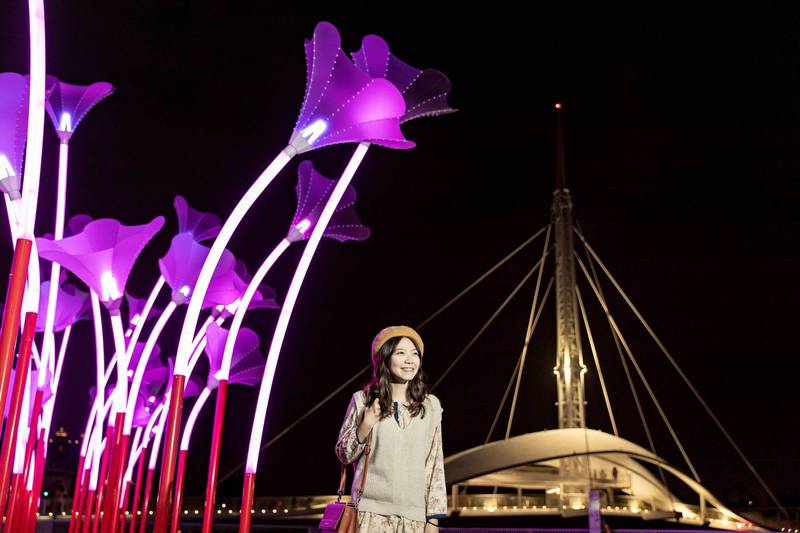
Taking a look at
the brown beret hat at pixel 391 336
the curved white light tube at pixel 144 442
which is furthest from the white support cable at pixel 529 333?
the brown beret hat at pixel 391 336

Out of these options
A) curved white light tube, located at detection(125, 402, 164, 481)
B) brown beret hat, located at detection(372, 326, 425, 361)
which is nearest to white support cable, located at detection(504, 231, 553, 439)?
curved white light tube, located at detection(125, 402, 164, 481)

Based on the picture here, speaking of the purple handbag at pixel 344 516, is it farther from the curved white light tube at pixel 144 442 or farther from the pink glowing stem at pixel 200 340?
the curved white light tube at pixel 144 442

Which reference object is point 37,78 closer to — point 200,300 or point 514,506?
point 200,300

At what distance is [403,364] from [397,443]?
401 millimetres

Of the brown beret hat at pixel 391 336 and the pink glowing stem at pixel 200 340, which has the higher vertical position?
the pink glowing stem at pixel 200 340

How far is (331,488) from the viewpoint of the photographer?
140ft

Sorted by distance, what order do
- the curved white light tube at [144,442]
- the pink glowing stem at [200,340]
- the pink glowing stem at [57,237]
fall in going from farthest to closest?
the curved white light tube at [144,442], the pink glowing stem at [200,340], the pink glowing stem at [57,237]

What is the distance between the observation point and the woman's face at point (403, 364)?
13.6ft

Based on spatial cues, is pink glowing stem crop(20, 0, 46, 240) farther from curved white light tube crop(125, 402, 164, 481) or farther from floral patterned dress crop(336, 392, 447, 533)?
curved white light tube crop(125, 402, 164, 481)

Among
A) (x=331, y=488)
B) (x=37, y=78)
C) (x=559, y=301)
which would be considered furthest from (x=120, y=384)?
(x=331, y=488)

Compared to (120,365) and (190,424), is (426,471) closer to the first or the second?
(120,365)

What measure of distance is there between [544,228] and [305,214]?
22516mm

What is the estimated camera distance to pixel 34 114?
23.7 ft

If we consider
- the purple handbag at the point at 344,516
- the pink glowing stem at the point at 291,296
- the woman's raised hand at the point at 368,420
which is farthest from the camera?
the pink glowing stem at the point at 291,296
